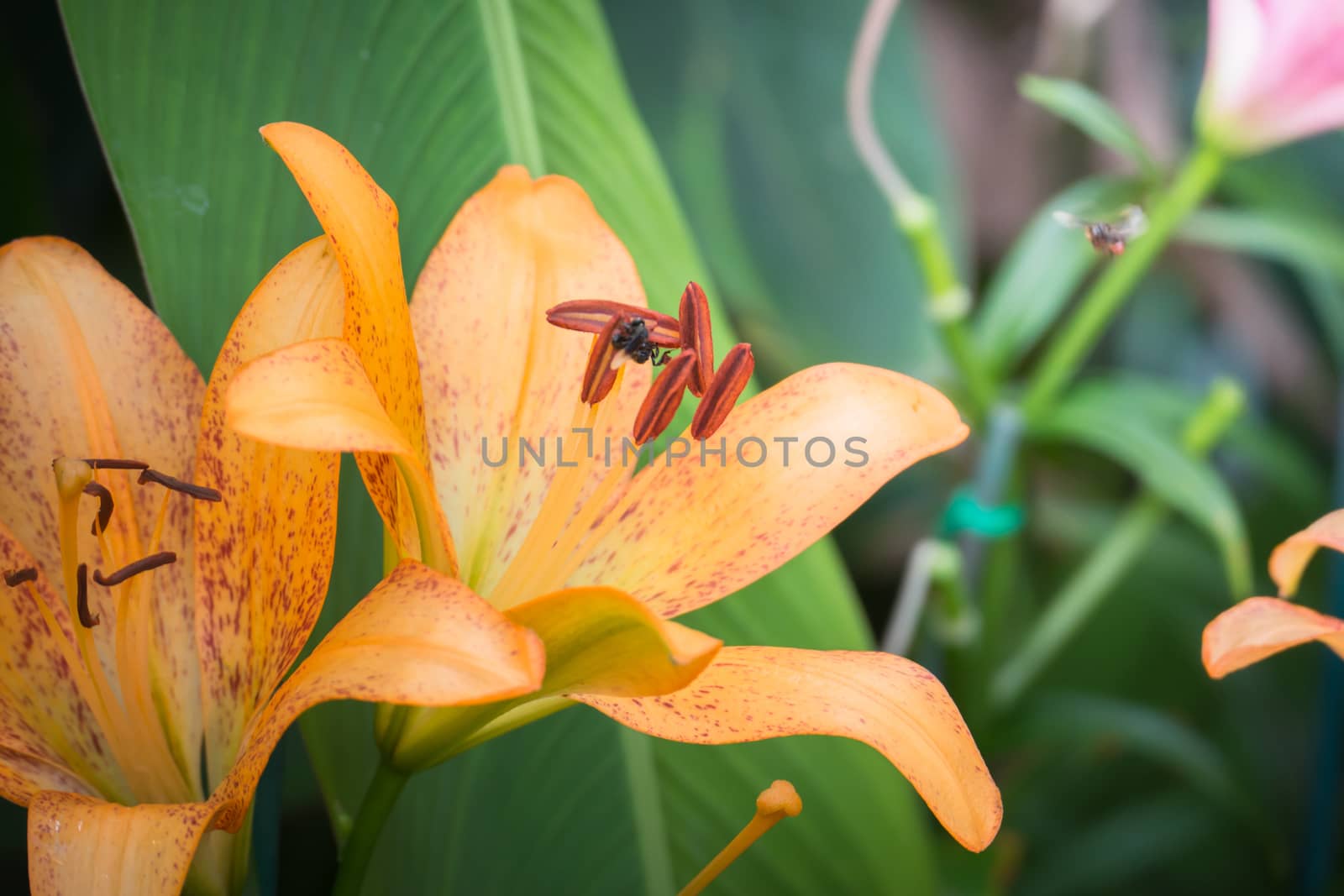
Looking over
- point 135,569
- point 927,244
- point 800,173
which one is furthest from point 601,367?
point 800,173

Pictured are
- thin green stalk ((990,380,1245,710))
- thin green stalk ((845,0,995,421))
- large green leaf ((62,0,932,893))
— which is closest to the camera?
large green leaf ((62,0,932,893))

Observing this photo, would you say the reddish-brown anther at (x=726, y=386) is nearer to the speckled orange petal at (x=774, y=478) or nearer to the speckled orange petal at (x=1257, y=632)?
the speckled orange petal at (x=774, y=478)

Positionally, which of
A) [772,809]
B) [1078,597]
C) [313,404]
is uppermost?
[313,404]

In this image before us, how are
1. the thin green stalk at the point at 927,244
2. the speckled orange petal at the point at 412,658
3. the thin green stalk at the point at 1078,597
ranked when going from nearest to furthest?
the speckled orange petal at the point at 412,658
the thin green stalk at the point at 927,244
the thin green stalk at the point at 1078,597

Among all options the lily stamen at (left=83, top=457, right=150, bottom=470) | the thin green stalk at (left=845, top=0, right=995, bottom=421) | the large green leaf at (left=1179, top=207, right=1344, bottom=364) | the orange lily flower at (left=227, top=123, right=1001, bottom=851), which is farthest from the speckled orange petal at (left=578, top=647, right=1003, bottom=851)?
the large green leaf at (left=1179, top=207, right=1344, bottom=364)

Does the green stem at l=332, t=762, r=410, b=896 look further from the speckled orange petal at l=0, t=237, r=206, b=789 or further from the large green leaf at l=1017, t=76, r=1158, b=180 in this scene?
the large green leaf at l=1017, t=76, r=1158, b=180

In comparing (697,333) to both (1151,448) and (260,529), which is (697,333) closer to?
(260,529)

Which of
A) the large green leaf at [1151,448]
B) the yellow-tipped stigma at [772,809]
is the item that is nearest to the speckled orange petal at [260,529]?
the yellow-tipped stigma at [772,809]
